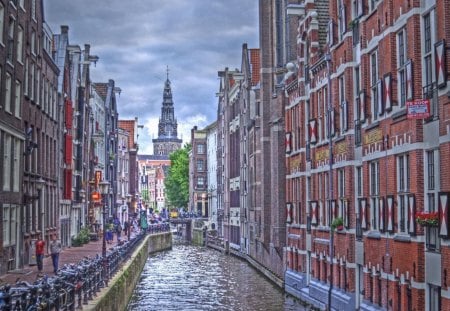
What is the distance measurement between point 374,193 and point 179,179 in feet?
341

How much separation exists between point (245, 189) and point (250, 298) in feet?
87.1

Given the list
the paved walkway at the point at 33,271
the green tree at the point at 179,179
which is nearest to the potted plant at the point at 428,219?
the paved walkway at the point at 33,271

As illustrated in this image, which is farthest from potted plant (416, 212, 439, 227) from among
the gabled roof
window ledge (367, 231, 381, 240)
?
the gabled roof

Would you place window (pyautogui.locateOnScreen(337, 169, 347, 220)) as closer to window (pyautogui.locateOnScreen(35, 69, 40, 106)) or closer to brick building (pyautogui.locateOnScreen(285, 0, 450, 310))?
brick building (pyautogui.locateOnScreen(285, 0, 450, 310))

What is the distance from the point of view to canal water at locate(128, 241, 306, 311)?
35.0 metres

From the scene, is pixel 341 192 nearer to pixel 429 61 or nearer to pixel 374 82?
pixel 374 82

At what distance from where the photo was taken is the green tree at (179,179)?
418ft

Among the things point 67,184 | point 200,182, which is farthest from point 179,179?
point 67,184

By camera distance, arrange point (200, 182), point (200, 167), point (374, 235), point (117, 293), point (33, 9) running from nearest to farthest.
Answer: point (374, 235) < point (117, 293) < point (33, 9) < point (200, 167) < point (200, 182)

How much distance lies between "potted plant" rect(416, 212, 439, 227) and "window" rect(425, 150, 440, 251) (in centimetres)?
30

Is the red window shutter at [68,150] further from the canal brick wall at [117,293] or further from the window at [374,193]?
the window at [374,193]

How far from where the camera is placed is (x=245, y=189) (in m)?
63.6

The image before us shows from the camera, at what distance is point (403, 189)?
21.0 m

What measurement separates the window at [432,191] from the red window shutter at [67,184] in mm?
34843
